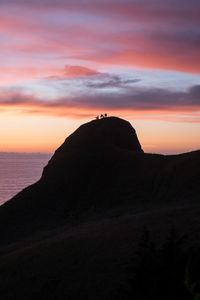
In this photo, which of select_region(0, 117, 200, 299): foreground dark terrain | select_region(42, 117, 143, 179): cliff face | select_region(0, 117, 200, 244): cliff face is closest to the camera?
select_region(0, 117, 200, 299): foreground dark terrain

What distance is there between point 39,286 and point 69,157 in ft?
150

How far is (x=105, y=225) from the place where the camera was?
98.9 ft

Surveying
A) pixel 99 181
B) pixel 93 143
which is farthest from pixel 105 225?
pixel 93 143

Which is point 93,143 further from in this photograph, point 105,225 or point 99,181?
point 105,225

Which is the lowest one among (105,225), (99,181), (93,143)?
(105,225)

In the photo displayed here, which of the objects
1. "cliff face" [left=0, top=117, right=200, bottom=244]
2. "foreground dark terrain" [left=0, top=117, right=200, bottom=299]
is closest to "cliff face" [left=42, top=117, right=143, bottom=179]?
"cliff face" [left=0, top=117, right=200, bottom=244]

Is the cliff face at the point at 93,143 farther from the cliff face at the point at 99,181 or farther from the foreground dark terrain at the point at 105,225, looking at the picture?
the foreground dark terrain at the point at 105,225

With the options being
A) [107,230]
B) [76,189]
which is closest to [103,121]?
[76,189]

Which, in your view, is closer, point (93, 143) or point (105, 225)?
point (105, 225)

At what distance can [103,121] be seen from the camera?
73000 mm

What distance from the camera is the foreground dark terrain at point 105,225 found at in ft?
42.5

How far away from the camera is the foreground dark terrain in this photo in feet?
42.5

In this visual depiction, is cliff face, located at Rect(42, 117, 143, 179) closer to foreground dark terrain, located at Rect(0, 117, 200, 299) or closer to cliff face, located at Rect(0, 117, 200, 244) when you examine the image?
cliff face, located at Rect(0, 117, 200, 244)

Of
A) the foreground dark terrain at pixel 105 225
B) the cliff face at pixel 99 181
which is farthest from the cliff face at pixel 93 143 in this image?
the foreground dark terrain at pixel 105 225
